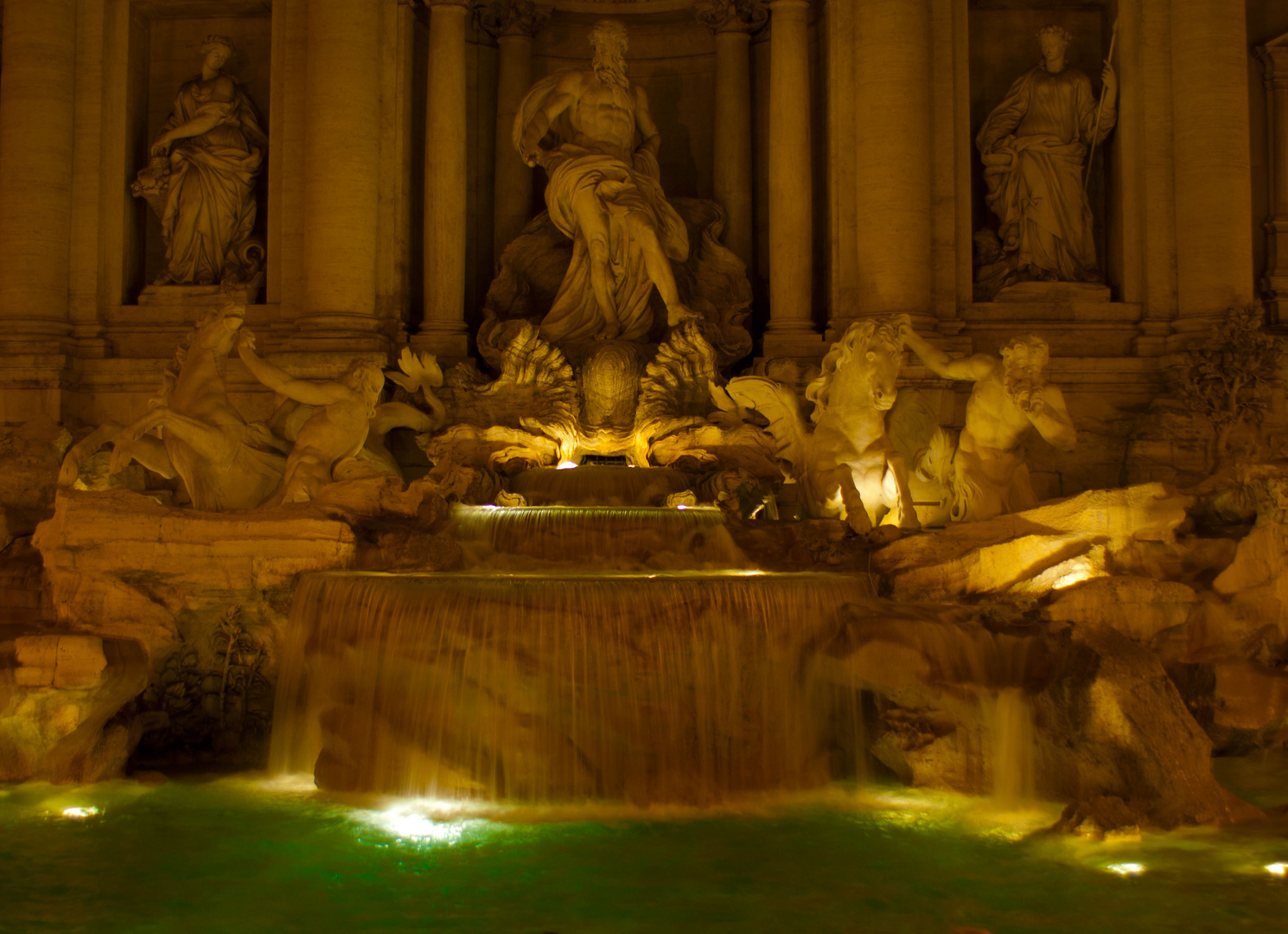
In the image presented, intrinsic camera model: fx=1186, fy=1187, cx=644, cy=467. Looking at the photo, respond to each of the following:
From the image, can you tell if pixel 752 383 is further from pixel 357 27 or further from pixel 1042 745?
pixel 357 27

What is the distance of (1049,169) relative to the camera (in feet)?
40.4

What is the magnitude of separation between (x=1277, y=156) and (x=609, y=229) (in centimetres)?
742

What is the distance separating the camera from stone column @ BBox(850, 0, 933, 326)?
1151 centimetres

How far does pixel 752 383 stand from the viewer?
10.1m

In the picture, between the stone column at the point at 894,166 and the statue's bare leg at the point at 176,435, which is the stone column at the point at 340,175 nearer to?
the statue's bare leg at the point at 176,435

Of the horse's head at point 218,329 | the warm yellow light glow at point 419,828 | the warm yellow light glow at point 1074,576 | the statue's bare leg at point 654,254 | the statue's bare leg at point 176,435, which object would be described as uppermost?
the statue's bare leg at point 654,254

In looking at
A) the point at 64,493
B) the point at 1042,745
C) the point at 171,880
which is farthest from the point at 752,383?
the point at 171,880

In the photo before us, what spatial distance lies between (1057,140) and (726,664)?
26.7 ft

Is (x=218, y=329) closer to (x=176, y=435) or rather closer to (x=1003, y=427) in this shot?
(x=176, y=435)

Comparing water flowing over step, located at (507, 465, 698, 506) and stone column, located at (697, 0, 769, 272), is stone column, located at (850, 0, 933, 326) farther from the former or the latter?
water flowing over step, located at (507, 465, 698, 506)

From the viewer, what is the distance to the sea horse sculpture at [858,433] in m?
8.83

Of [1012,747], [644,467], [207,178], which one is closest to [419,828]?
[1012,747]

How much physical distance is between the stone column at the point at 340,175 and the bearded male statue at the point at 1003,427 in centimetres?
593

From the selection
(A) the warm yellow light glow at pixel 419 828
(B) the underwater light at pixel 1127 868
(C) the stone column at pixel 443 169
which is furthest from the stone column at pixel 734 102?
(B) the underwater light at pixel 1127 868
